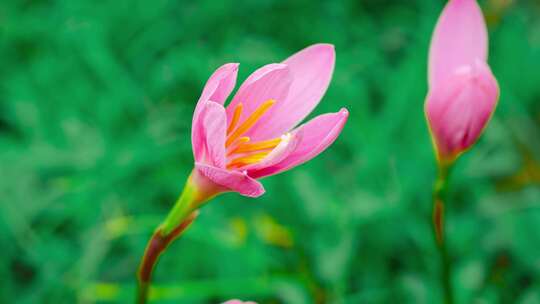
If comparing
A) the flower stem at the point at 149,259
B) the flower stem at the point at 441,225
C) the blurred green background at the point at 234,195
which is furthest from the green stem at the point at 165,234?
the blurred green background at the point at 234,195

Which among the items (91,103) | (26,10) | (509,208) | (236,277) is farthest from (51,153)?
(509,208)

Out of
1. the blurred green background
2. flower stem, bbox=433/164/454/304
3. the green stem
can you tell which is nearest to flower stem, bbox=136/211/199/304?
the green stem

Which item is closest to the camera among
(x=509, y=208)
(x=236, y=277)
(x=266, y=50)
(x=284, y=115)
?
(x=284, y=115)

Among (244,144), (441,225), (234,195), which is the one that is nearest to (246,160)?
(244,144)

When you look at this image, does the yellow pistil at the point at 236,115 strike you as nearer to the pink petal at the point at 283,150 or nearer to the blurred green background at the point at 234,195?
the pink petal at the point at 283,150

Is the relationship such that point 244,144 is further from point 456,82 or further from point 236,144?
point 456,82

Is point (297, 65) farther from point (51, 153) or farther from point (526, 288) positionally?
point (51, 153)

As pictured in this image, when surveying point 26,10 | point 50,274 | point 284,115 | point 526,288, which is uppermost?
point 284,115
